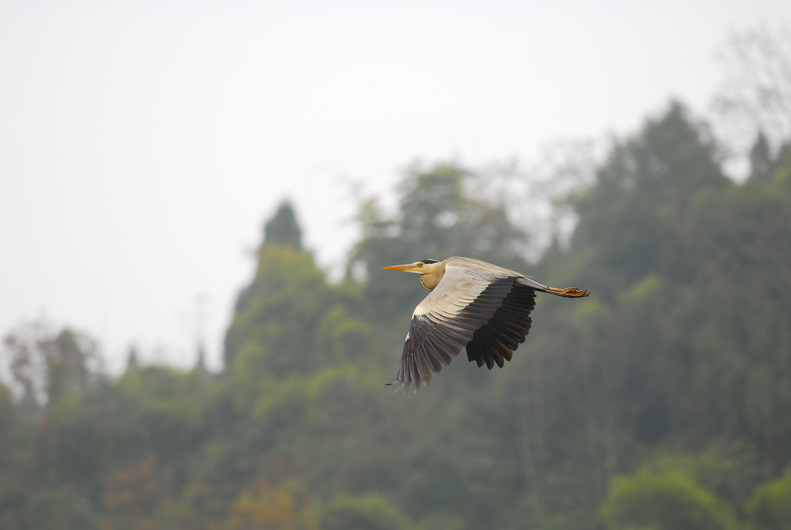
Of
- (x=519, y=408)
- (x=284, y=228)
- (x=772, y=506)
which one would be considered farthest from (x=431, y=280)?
(x=284, y=228)

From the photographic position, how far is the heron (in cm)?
721

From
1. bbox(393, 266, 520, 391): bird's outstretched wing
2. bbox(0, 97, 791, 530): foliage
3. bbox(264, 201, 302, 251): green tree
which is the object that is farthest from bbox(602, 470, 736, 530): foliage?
bbox(393, 266, 520, 391): bird's outstretched wing

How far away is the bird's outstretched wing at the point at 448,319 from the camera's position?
7164 mm

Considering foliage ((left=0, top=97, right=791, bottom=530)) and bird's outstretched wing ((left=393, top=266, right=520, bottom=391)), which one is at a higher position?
foliage ((left=0, top=97, right=791, bottom=530))

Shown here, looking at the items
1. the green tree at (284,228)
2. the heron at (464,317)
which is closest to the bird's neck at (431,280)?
the heron at (464,317)

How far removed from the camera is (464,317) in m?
7.45

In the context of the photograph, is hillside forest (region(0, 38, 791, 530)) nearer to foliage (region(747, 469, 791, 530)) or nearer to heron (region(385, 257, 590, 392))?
foliage (region(747, 469, 791, 530))

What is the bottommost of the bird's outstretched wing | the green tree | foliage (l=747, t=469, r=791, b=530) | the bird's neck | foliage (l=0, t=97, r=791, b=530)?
foliage (l=747, t=469, r=791, b=530)

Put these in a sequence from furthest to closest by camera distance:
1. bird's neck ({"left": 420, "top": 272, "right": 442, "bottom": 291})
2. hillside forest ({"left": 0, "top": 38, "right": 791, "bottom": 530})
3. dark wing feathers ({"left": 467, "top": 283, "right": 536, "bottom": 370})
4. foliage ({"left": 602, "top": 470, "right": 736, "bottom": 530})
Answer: hillside forest ({"left": 0, "top": 38, "right": 791, "bottom": 530})
foliage ({"left": 602, "top": 470, "right": 736, "bottom": 530})
bird's neck ({"left": 420, "top": 272, "right": 442, "bottom": 291})
dark wing feathers ({"left": 467, "top": 283, "right": 536, "bottom": 370})

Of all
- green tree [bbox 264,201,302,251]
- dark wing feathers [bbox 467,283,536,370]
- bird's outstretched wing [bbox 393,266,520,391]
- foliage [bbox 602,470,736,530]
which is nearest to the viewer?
bird's outstretched wing [bbox 393,266,520,391]

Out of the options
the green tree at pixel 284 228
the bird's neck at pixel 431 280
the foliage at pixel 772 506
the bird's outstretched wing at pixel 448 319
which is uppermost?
the green tree at pixel 284 228

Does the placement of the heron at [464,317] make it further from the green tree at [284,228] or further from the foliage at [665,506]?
the green tree at [284,228]

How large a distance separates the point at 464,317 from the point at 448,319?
0.38ft

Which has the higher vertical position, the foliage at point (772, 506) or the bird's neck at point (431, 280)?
the bird's neck at point (431, 280)
